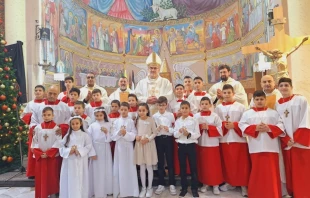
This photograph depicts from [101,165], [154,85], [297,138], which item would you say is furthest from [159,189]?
[297,138]

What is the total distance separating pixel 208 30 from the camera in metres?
14.7

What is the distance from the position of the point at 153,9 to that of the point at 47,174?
1383cm

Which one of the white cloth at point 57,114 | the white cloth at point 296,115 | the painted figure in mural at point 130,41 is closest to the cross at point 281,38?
the white cloth at point 296,115

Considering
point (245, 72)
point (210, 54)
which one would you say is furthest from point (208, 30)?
point (245, 72)

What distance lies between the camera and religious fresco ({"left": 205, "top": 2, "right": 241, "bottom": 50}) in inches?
504

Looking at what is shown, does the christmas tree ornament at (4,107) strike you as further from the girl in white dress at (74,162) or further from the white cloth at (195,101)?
the white cloth at (195,101)

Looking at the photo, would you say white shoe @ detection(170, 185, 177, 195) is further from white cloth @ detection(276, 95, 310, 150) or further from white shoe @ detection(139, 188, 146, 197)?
white cloth @ detection(276, 95, 310, 150)

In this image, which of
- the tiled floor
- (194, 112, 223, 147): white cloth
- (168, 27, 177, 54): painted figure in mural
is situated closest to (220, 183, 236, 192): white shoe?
the tiled floor

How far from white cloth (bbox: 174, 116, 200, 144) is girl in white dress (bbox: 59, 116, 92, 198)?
1.47m

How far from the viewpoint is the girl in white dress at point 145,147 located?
410cm

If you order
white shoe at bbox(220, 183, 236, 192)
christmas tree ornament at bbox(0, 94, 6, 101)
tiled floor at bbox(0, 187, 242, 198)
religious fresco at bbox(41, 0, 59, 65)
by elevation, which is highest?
religious fresco at bbox(41, 0, 59, 65)

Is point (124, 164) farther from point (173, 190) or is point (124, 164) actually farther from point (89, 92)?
point (89, 92)

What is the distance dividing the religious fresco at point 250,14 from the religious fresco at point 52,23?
8363 millimetres

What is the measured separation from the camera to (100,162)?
13.7 ft
